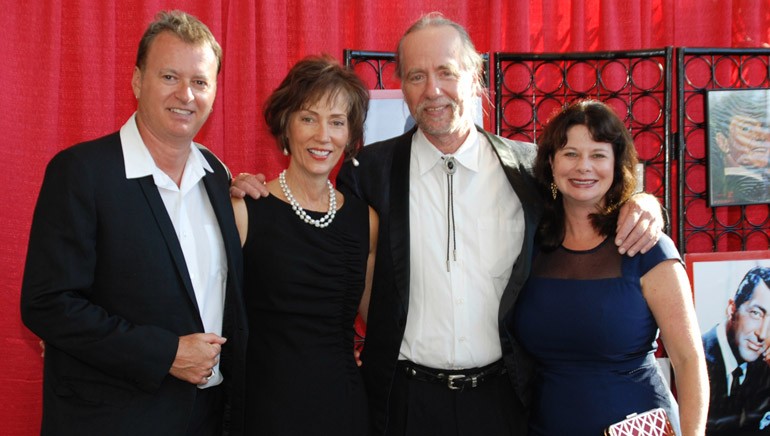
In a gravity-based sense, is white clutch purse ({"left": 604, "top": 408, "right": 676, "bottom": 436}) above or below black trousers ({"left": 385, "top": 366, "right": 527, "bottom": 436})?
above

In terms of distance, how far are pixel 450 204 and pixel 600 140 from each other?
1.67ft

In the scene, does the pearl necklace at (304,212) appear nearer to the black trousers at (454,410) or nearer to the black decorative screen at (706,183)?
the black trousers at (454,410)

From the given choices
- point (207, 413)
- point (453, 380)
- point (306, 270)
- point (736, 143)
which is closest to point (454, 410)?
point (453, 380)

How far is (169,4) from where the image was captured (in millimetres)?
2936

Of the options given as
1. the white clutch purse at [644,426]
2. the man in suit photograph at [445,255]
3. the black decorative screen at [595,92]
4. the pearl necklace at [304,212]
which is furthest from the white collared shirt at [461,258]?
the black decorative screen at [595,92]

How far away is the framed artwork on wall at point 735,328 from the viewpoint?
3076 millimetres

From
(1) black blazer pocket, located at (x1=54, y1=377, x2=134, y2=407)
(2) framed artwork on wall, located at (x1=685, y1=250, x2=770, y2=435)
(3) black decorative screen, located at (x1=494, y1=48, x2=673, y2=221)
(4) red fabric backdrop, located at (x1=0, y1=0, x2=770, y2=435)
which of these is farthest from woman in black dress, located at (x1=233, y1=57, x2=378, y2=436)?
(2) framed artwork on wall, located at (x1=685, y1=250, x2=770, y2=435)

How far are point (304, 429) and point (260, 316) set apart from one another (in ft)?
1.16

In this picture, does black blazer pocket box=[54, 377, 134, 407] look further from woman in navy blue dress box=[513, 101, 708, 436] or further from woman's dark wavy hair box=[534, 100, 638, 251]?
woman's dark wavy hair box=[534, 100, 638, 251]

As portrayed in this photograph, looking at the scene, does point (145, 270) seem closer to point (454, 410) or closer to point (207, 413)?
point (207, 413)

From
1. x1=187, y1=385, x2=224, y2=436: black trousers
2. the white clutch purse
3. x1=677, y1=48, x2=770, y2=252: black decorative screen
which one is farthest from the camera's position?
x1=677, y1=48, x2=770, y2=252: black decorative screen

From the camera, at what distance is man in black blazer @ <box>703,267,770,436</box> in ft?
10.1

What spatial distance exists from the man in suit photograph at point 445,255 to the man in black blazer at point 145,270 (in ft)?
0.96

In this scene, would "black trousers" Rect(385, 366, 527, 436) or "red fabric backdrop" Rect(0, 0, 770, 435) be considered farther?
"red fabric backdrop" Rect(0, 0, 770, 435)
